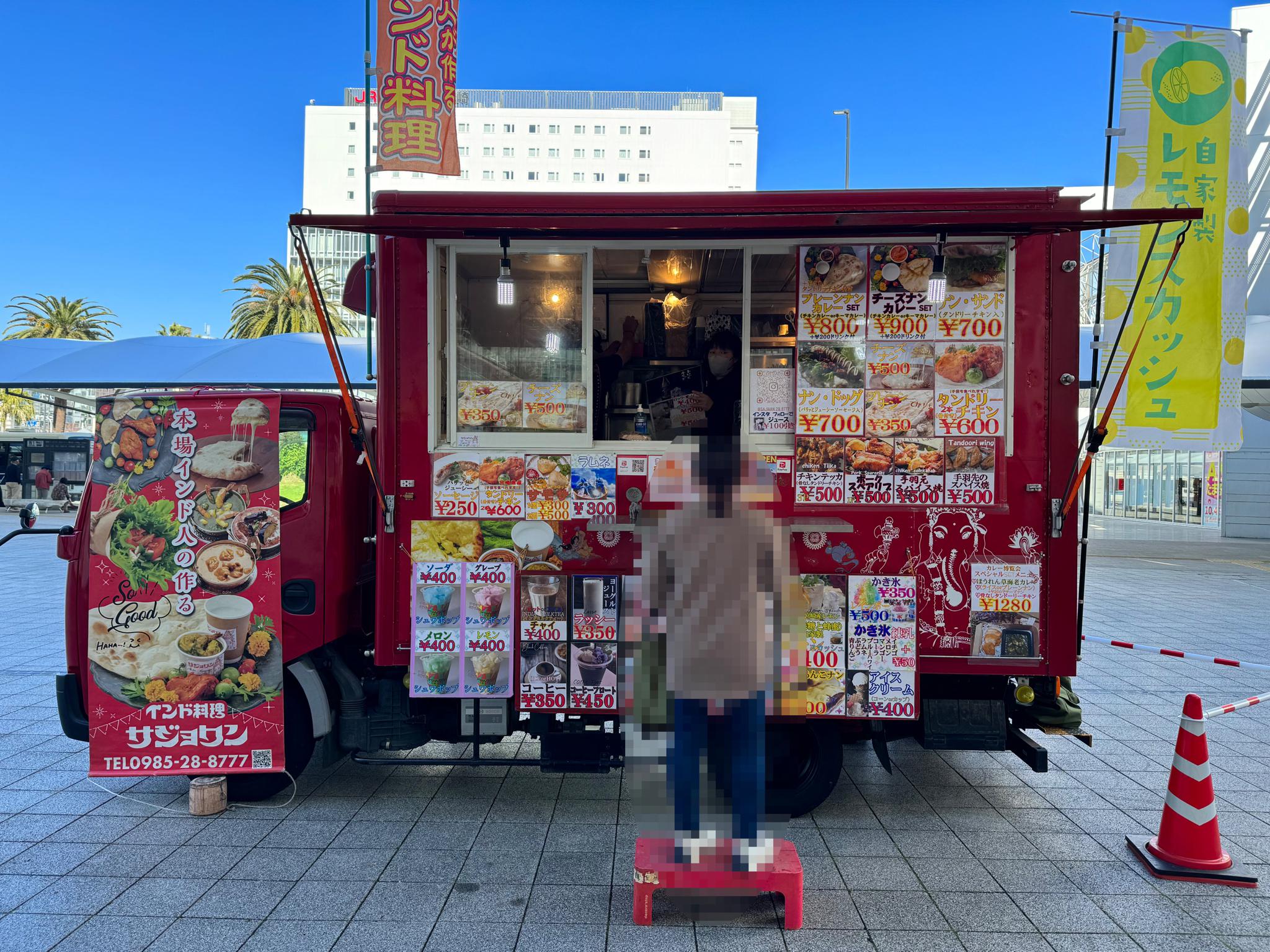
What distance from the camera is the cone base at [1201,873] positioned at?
3.68m

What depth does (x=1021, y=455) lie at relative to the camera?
162 inches

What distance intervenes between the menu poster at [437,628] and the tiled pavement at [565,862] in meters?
0.83

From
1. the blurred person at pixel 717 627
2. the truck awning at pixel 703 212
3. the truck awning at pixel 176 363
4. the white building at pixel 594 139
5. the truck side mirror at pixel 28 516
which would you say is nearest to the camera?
the blurred person at pixel 717 627

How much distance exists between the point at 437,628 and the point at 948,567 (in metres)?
2.80

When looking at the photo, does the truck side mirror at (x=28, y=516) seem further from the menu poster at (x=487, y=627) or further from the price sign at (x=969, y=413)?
the price sign at (x=969, y=413)

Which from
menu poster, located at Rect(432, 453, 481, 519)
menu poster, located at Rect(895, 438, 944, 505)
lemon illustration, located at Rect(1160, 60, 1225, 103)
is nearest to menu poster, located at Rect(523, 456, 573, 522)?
menu poster, located at Rect(432, 453, 481, 519)

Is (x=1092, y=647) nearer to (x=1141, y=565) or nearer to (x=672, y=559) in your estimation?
(x=672, y=559)

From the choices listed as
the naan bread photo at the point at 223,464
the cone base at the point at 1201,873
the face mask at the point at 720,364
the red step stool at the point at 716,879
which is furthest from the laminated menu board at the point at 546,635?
the cone base at the point at 1201,873

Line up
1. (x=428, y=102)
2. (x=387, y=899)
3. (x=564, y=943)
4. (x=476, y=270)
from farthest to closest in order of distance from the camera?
(x=428, y=102) < (x=476, y=270) < (x=387, y=899) < (x=564, y=943)

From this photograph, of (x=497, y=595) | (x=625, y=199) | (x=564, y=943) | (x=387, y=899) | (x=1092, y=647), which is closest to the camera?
(x=564, y=943)

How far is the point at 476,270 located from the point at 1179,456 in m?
29.6

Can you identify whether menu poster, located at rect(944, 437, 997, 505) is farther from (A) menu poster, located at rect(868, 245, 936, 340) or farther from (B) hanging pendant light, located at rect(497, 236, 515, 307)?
(B) hanging pendant light, located at rect(497, 236, 515, 307)

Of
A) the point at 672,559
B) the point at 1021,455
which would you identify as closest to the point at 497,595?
the point at 672,559

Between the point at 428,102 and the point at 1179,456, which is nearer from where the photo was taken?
the point at 428,102
